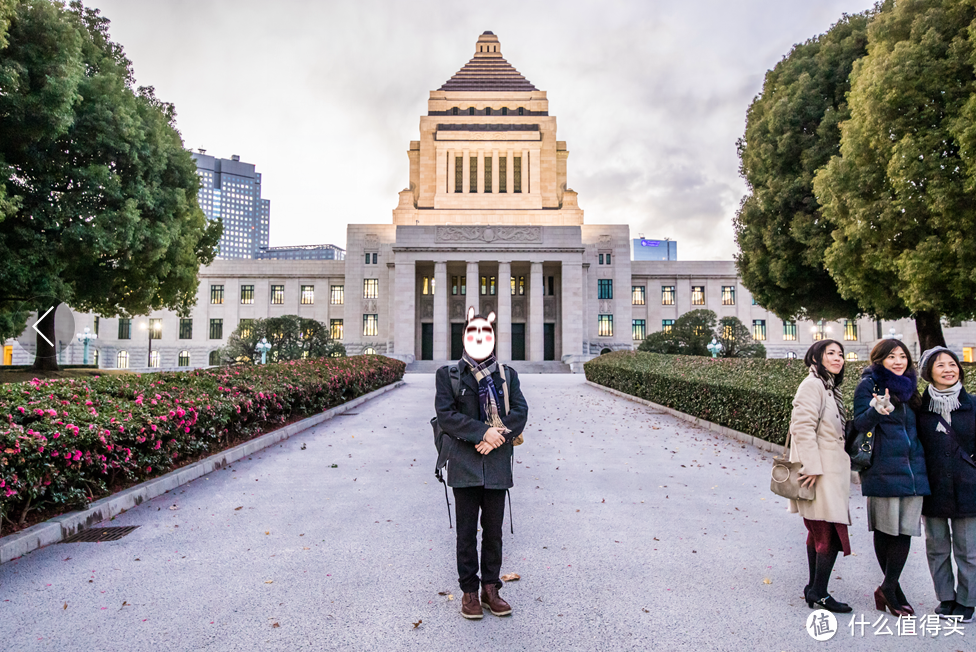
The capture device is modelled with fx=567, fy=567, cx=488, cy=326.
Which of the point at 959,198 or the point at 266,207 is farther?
the point at 266,207

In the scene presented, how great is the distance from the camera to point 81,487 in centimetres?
541

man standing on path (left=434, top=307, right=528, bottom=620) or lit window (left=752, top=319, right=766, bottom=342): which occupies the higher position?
lit window (left=752, top=319, right=766, bottom=342)

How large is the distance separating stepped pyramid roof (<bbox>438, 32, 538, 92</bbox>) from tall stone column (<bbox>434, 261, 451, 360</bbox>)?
2451 cm

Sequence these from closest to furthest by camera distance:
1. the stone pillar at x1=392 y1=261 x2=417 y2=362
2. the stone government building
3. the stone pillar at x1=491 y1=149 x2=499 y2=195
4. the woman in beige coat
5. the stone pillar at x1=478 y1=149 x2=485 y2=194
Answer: the woman in beige coat, the stone pillar at x1=392 y1=261 x2=417 y2=362, the stone government building, the stone pillar at x1=491 y1=149 x2=499 y2=195, the stone pillar at x1=478 y1=149 x2=485 y2=194

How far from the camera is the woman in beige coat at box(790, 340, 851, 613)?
338cm

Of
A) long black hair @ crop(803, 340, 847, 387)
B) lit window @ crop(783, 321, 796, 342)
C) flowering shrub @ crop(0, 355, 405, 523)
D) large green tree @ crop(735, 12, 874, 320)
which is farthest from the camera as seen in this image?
lit window @ crop(783, 321, 796, 342)

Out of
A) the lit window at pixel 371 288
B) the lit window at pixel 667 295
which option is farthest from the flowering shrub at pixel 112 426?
the lit window at pixel 667 295

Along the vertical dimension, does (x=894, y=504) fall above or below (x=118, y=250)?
below

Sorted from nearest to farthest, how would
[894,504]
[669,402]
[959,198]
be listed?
[894,504] < [959,198] < [669,402]

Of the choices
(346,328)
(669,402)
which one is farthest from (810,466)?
(346,328)

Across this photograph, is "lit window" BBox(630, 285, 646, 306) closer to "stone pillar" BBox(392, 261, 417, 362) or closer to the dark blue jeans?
"stone pillar" BBox(392, 261, 417, 362)

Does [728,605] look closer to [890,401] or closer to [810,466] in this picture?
[810,466]

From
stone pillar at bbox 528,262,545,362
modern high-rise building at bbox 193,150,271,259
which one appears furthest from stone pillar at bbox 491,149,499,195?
modern high-rise building at bbox 193,150,271,259

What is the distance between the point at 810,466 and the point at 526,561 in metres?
2.14
